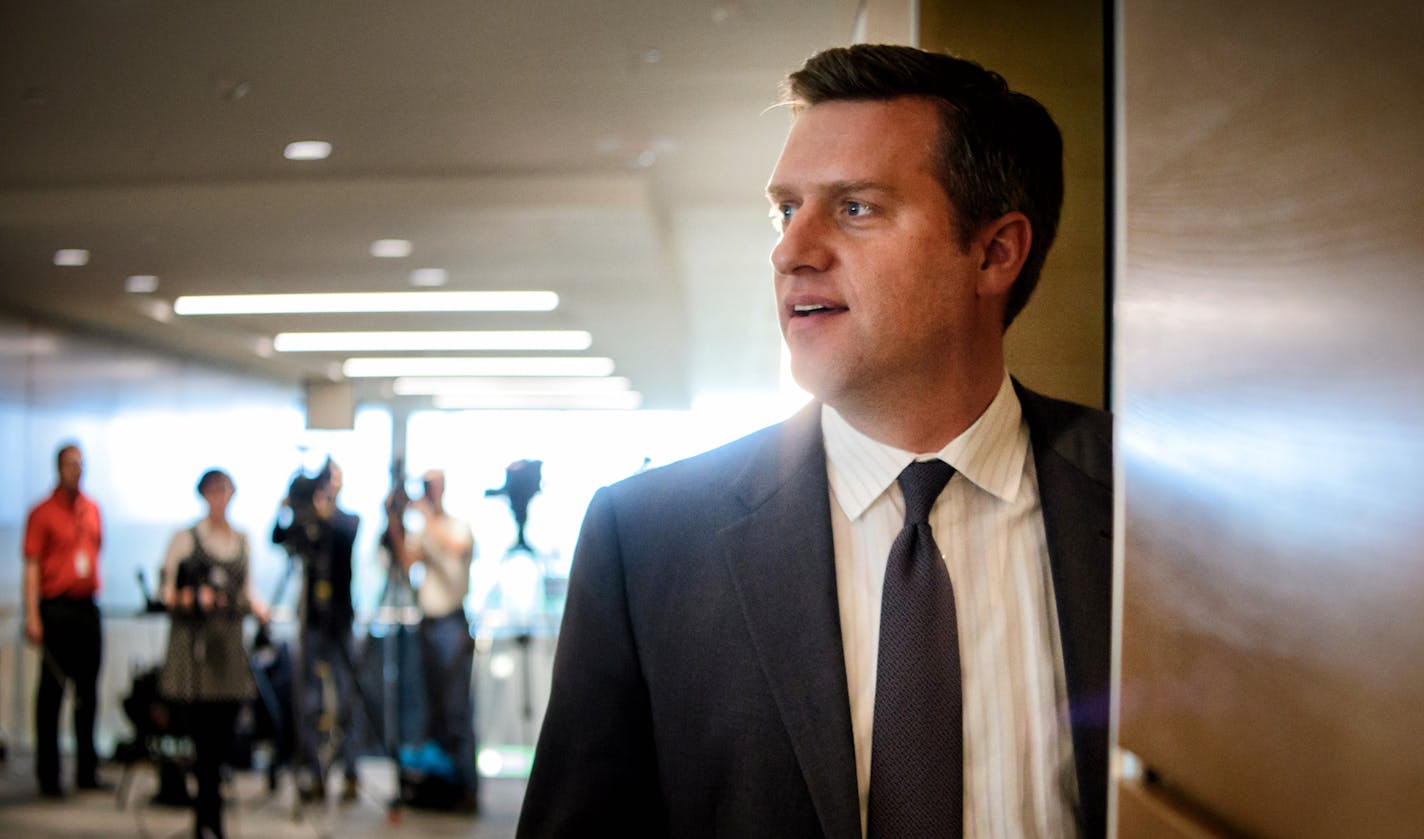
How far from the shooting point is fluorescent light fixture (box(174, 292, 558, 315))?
7.83 meters

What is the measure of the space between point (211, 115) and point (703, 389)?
334 inches

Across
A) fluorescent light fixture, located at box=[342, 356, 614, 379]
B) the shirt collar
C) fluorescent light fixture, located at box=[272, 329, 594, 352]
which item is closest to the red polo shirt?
fluorescent light fixture, located at box=[272, 329, 594, 352]

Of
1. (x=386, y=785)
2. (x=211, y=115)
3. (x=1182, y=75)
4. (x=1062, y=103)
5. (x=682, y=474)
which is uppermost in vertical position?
(x=211, y=115)

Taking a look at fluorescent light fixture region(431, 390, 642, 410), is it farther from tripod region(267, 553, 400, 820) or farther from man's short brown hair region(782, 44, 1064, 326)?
man's short brown hair region(782, 44, 1064, 326)

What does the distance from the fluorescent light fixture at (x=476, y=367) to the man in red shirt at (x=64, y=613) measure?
3833mm

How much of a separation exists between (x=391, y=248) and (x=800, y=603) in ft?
20.1

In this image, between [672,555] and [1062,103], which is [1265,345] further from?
[1062,103]

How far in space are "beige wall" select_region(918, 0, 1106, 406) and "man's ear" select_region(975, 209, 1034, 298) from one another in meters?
0.45

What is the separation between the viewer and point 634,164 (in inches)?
212

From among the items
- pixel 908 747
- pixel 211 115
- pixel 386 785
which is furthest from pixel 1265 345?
pixel 386 785

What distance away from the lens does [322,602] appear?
17.1 ft

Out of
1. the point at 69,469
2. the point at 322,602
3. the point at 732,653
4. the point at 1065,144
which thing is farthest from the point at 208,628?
the point at 732,653

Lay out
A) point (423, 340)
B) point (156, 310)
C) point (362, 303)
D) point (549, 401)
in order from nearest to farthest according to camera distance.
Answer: point (156, 310), point (362, 303), point (423, 340), point (549, 401)

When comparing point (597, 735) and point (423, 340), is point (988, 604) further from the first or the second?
point (423, 340)
